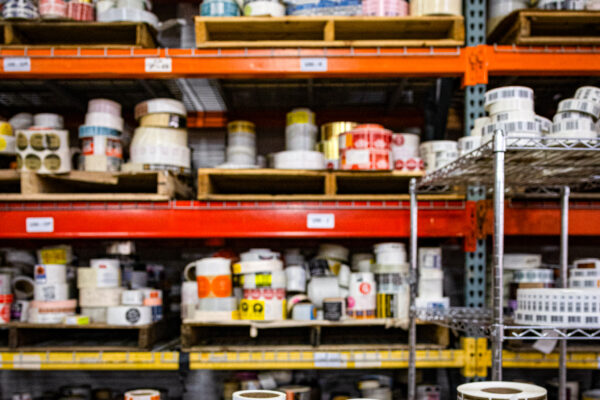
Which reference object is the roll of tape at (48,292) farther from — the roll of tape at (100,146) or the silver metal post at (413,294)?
the silver metal post at (413,294)

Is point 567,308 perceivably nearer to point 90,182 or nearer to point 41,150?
point 90,182

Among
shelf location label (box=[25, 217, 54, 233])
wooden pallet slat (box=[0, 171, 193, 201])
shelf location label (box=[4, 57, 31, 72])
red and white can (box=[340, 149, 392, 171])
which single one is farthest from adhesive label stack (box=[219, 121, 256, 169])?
shelf location label (box=[4, 57, 31, 72])

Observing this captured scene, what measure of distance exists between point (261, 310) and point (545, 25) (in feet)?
6.64

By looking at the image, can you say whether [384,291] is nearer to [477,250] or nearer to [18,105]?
[477,250]

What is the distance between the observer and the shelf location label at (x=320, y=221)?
248 centimetres

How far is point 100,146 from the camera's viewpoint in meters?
2.59

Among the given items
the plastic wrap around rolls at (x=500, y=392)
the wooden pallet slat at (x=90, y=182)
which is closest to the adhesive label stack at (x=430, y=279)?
the plastic wrap around rolls at (x=500, y=392)

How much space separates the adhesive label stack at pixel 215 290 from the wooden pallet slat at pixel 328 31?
3.57ft

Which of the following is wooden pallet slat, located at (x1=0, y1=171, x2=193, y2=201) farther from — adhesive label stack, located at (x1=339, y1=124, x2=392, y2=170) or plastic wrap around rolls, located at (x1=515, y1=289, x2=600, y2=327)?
plastic wrap around rolls, located at (x1=515, y1=289, x2=600, y2=327)

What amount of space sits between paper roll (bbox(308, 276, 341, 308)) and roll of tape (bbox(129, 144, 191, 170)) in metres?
0.93

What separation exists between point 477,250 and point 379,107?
1.37 metres

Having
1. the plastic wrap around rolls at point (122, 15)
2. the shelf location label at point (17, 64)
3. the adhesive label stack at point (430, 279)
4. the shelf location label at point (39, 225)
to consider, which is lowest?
the adhesive label stack at point (430, 279)

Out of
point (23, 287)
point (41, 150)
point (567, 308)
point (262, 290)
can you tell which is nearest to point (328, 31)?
point (262, 290)

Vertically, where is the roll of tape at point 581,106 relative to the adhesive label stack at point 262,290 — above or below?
above
